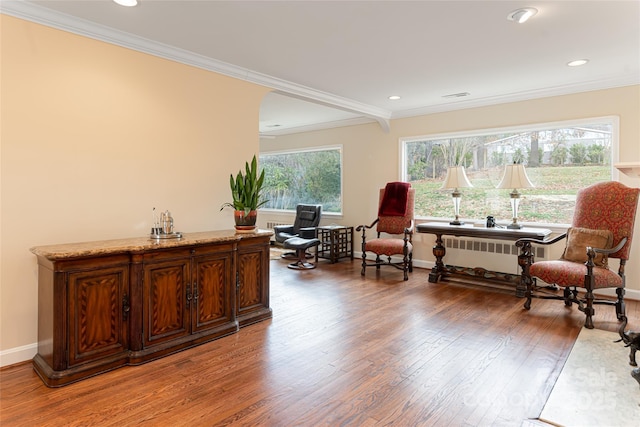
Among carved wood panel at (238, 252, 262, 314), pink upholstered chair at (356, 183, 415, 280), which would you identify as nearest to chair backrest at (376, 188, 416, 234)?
pink upholstered chair at (356, 183, 415, 280)

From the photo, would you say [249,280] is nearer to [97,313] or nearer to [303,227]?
[97,313]

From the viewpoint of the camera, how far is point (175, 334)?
2.89m

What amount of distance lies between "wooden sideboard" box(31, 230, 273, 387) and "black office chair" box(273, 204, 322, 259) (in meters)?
3.40

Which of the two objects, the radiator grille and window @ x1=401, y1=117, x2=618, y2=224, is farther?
the radiator grille

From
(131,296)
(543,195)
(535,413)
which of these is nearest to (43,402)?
(131,296)

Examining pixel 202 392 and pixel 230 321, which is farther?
pixel 230 321

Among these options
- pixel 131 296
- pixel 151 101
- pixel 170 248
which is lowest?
pixel 131 296

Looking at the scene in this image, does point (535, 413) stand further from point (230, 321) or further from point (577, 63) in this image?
point (577, 63)

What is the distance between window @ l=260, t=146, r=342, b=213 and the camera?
7266 millimetres

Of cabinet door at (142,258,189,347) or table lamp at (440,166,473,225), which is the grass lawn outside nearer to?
table lamp at (440,166,473,225)

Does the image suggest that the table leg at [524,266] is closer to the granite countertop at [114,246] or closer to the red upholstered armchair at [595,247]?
the red upholstered armchair at [595,247]

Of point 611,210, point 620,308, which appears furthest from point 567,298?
point 611,210

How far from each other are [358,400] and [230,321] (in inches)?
57.6

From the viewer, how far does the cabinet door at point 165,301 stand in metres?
2.72
